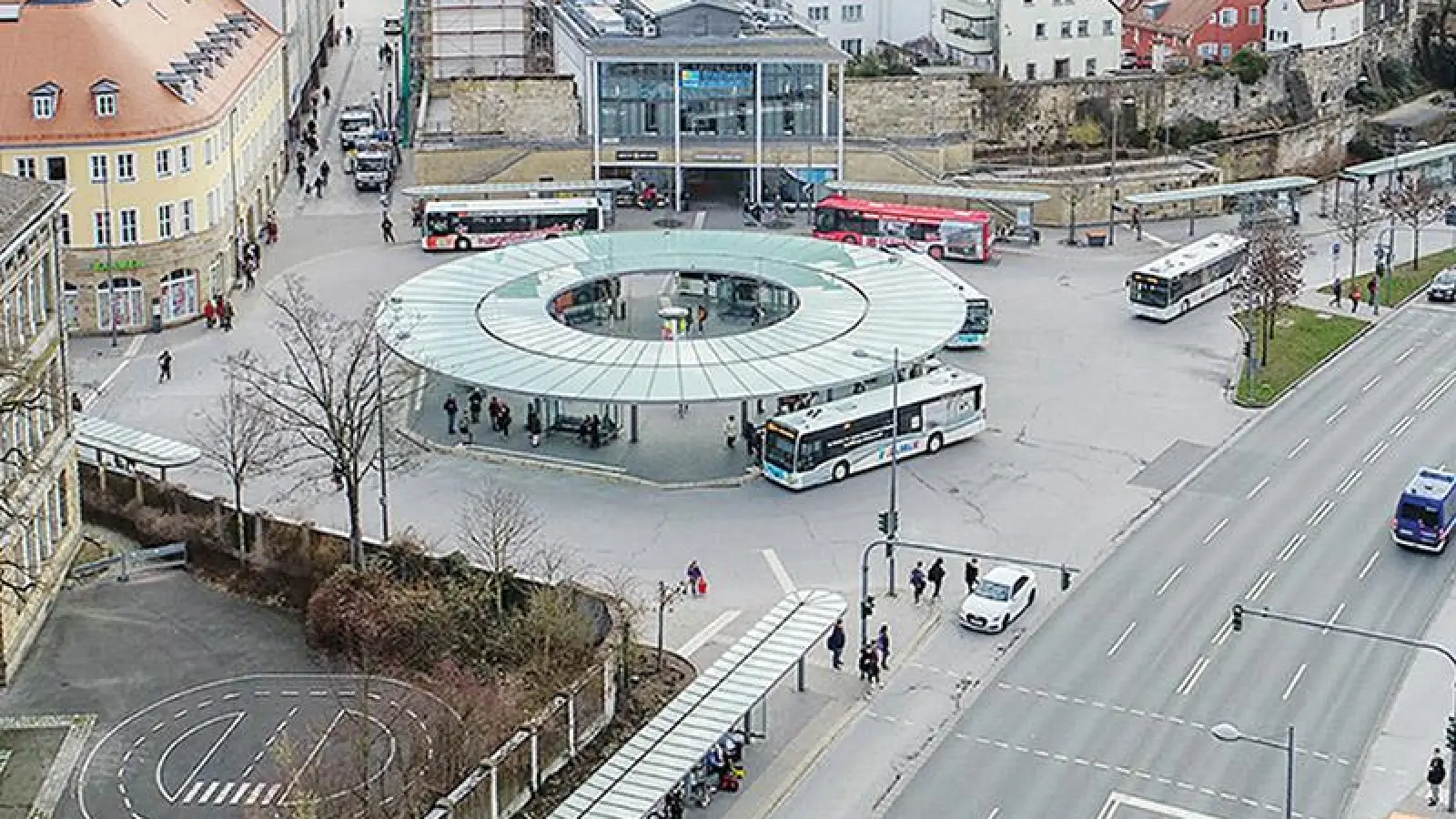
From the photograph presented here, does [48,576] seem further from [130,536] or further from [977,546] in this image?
[977,546]

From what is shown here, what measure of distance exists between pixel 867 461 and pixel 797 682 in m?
17.6

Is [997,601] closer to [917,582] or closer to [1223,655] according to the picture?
[917,582]

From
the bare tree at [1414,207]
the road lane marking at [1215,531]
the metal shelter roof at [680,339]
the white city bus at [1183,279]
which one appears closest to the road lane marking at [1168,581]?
the road lane marking at [1215,531]

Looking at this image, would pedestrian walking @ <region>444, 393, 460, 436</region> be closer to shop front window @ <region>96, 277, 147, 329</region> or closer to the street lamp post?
shop front window @ <region>96, 277, 147, 329</region>

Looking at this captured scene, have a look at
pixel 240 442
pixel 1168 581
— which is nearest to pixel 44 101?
pixel 240 442

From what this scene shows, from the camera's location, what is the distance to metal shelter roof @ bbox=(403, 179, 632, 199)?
4382 inches

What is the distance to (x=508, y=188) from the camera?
4397 inches

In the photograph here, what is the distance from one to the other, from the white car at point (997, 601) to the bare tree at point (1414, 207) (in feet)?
153

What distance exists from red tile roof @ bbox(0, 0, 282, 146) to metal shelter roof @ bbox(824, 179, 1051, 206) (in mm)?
33268

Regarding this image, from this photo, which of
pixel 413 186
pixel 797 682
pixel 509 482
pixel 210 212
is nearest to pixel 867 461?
pixel 509 482

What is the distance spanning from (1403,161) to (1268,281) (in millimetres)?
38209

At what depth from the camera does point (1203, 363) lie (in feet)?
293

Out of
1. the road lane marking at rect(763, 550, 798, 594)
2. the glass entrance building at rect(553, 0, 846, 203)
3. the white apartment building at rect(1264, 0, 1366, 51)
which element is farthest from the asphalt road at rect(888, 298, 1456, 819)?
the white apartment building at rect(1264, 0, 1366, 51)

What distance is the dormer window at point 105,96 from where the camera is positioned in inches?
3595
